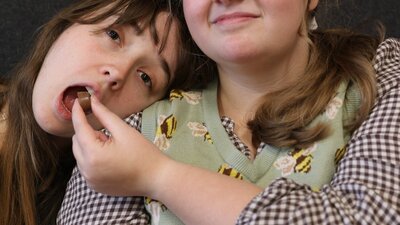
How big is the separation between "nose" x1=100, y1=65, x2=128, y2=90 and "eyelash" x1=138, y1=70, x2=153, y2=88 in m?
0.04

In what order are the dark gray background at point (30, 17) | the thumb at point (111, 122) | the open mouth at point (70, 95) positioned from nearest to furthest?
the thumb at point (111, 122) < the open mouth at point (70, 95) < the dark gray background at point (30, 17)

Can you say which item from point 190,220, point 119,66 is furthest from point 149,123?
point 190,220

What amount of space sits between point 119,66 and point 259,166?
0.32m

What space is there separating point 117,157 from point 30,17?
0.81 metres

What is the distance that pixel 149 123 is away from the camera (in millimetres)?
978

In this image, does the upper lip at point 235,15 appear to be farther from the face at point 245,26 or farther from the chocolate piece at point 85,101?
the chocolate piece at point 85,101

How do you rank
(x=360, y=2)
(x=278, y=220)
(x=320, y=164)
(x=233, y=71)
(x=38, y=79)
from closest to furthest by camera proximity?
(x=278, y=220) → (x=320, y=164) → (x=233, y=71) → (x=38, y=79) → (x=360, y=2)

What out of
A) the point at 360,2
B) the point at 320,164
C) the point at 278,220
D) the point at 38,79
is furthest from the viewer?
the point at 360,2

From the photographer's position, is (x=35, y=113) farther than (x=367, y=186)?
Yes

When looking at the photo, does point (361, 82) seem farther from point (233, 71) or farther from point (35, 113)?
point (35, 113)

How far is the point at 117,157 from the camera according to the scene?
0.79 metres

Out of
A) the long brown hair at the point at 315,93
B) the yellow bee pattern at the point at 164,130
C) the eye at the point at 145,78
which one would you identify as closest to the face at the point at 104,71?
the eye at the point at 145,78

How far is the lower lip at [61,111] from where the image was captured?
1.02 metres

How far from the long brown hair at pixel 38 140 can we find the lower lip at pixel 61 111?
4.6 inches
